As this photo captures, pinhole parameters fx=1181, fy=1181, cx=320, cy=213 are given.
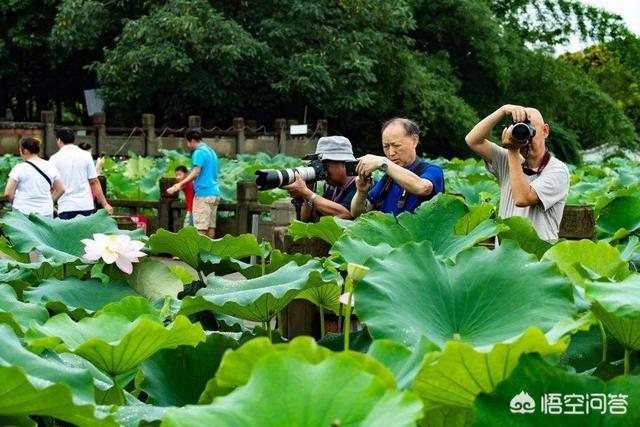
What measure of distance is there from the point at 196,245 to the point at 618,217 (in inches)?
70.5

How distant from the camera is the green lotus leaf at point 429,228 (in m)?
2.50

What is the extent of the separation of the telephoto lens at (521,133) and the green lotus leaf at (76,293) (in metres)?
1.53

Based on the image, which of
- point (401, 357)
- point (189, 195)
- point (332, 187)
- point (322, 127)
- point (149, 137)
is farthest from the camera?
point (322, 127)

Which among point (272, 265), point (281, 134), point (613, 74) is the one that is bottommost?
point (281, 134)

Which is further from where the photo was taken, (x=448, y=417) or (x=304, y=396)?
(x=448, y=417)

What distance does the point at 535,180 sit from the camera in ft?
13.4

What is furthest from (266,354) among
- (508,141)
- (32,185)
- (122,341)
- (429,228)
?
(32,185)

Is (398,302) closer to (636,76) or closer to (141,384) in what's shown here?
(141,384)

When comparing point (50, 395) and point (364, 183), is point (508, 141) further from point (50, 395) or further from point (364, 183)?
point (50, 395)

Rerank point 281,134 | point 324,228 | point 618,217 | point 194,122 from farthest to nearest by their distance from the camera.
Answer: point 281,134 < point 194,122 < point 618,217 < point 324,228

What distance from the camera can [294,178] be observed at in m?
4.43

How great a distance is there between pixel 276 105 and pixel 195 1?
403 centimetres

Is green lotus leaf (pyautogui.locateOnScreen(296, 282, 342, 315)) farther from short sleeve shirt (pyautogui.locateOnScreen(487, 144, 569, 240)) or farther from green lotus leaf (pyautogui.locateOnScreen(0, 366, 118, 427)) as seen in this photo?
short sleeve shirt (pyautogui.locateOnScreen(487, 144, 569, 240))

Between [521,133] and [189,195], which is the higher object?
[521,133]
